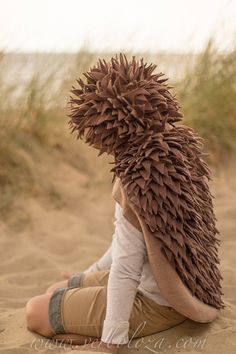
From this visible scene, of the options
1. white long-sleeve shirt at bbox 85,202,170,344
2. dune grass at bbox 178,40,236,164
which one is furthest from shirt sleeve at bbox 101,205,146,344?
dune grass at bbox 178,40,236,164

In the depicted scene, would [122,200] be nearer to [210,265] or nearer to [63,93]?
[210,265]

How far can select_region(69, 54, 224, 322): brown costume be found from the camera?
6.13 feet

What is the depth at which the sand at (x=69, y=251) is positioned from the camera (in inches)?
80.4

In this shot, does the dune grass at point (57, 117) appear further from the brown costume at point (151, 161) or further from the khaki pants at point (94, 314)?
the brown costume at point (151, 161)

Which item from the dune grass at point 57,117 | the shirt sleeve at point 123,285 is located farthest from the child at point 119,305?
the dune grass at point 57,117

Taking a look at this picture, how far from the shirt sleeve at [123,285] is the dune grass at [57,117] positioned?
184cm

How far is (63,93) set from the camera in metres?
3.96

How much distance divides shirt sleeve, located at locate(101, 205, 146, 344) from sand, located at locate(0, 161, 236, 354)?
0.38ft

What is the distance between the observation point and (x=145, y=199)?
6.09ft

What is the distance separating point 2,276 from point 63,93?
4.91ft

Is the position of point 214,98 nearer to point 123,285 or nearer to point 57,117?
point 57,117

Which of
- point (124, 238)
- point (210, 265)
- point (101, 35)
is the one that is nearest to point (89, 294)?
point (124, 238)

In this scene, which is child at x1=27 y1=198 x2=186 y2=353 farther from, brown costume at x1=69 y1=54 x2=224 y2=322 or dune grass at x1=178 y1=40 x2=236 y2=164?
dune grass at x1=178 y1=40 x2=236 y2=164

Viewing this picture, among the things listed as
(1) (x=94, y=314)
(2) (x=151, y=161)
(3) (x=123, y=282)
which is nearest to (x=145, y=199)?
(2) (x=151, y=161)
